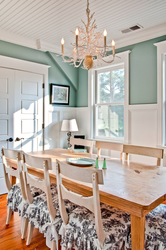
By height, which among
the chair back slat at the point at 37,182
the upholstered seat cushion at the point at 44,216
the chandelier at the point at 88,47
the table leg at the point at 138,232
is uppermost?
the chandelier at the point at 88,47

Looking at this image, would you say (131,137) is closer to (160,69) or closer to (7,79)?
(160,69)

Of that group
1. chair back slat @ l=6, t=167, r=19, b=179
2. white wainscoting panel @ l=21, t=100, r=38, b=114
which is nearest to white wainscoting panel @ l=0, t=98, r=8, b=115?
white wainscoting panel @ l=21, t=100, r=38, b=114

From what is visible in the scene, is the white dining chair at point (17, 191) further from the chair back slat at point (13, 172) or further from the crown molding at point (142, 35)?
the crown molding at point (142, 35)

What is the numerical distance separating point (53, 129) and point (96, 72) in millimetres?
1573

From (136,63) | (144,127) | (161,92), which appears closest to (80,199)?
(144,127)

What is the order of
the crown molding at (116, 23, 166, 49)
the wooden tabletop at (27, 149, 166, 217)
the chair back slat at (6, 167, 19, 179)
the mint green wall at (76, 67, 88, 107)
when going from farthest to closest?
the mint green wall at (76, 67, 88, 107) → the crown molding at (116, 23, 166, 49) → the chair back slat at (6, 167, 19, 179) → the wooden tabletop at (27, 149, 166, 217)

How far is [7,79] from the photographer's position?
3385 mm

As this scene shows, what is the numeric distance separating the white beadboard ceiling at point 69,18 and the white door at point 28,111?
690mm

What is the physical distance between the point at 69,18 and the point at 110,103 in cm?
177

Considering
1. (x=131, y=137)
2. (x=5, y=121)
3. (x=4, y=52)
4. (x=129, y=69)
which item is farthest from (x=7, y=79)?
(x=131, y=137)

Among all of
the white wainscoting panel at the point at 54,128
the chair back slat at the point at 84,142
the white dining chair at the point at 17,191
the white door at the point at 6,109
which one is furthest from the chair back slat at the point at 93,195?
the white wainscoting panel at the point at 54,128

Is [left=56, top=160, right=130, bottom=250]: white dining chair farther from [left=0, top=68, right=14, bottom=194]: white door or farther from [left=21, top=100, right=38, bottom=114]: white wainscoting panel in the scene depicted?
[left=21, top=100, right=38, bottom=114]: white wainscoting panel

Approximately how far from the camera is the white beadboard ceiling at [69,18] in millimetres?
2446

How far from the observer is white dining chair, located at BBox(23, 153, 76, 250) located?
1.59m
